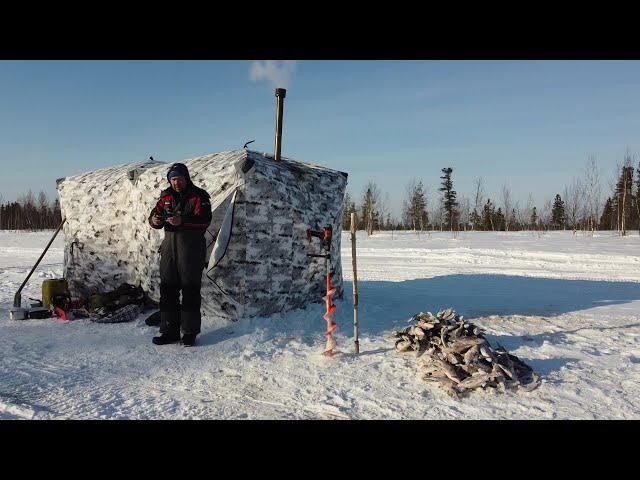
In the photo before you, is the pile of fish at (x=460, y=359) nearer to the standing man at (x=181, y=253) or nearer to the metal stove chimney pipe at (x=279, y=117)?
the standing man at (x=181, y=253)

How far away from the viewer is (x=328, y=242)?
4.71 meters

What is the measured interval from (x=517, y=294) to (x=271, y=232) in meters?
5.22

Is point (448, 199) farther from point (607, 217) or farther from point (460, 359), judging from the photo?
point (460, 359)

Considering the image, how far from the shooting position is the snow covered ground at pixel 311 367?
332 centimetres

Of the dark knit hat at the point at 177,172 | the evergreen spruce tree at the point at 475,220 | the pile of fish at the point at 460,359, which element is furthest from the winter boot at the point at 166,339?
the evergreen spruce tree at the point at 475,220

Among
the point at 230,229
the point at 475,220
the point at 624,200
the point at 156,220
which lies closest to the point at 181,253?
the point at 156,220

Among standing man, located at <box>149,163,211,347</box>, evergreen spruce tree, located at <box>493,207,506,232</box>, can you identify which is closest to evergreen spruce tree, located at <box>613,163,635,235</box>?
evergreen spruce tree, located at <box>493,207,506,232</box>

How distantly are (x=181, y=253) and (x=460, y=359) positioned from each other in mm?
3183

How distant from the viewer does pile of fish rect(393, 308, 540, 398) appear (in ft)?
12.0

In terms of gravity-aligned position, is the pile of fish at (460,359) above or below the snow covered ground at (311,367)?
above

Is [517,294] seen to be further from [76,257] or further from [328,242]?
[76,257]

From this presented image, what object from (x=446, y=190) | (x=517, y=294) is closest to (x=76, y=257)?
(x=517, y=294)

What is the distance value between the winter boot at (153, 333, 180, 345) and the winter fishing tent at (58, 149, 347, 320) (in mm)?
752

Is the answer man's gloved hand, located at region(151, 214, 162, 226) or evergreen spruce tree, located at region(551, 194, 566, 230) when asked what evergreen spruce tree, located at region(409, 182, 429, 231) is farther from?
man's gloved hand, located at region(151, 214, 162, 226)
